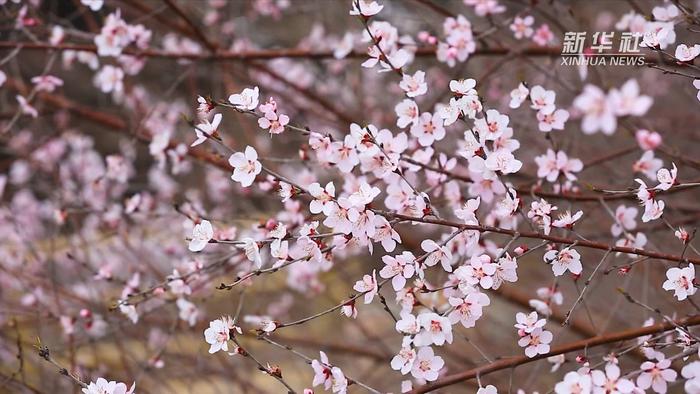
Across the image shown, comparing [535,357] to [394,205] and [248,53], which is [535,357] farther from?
[248,53]

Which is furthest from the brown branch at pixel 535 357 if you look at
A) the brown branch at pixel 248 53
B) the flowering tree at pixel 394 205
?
the brown branch at pixel 248 53

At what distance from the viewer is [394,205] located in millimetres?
1990

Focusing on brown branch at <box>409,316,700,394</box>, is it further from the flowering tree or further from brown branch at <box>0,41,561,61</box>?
brown branch at <box>0,41,561,61</box>

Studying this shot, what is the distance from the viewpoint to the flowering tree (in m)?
1.68

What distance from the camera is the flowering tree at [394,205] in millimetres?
1677

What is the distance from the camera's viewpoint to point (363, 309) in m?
5.38

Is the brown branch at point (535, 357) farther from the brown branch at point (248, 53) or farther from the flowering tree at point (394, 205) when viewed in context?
the brown branch at point (248, 53)

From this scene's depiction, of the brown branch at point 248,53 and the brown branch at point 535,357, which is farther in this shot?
the brown branch at point 248,53

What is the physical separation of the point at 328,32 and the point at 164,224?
5.96 feet

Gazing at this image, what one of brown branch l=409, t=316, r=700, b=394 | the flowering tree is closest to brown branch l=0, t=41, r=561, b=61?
the flowering tree

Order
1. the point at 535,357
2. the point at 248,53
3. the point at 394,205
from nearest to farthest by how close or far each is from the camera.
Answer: the point at 535,357 < the point at 394,205 < the point at 248,53

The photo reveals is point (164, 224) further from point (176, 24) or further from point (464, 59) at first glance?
point (464, 59)

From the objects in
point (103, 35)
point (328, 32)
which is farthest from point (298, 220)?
point (328, 32)

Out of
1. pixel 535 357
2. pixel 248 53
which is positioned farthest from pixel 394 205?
pixel 248 53
